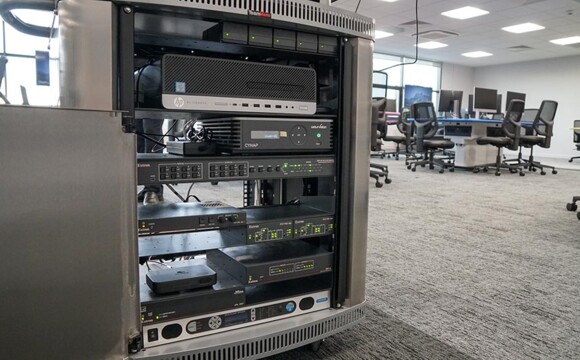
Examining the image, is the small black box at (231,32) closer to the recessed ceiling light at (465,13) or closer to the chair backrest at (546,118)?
the chair backrest at (546,118)

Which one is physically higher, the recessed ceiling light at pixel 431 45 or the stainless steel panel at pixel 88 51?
the recessed ceiling light at pixel 431 45

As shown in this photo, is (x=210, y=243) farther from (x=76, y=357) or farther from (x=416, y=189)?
(x=416, y=189)

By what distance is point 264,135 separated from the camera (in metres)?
1.03

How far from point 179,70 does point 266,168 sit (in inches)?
12.1

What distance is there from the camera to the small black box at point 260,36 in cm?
98

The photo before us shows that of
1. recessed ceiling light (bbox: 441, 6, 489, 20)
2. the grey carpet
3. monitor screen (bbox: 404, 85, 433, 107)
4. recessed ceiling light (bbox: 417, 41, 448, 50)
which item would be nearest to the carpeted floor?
the grey carpet

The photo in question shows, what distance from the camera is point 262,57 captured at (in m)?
1.25

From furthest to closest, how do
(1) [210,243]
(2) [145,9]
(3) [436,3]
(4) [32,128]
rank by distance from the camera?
(3) [436,3] < (1) [210,243] < (2) [145,9] < (4) [32,128]

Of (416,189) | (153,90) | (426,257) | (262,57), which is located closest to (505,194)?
(416,189)

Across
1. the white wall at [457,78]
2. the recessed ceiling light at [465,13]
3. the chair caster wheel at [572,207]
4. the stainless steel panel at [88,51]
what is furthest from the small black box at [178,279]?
the white wall at [457,78]

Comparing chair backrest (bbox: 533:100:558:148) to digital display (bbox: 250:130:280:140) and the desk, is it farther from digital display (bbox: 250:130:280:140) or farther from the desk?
digital display (bbox: 250:130:280:140)

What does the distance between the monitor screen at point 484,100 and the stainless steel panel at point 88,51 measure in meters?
6.86

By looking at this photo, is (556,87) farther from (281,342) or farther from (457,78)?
(281,342)

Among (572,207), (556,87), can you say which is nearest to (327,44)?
(572,207)
